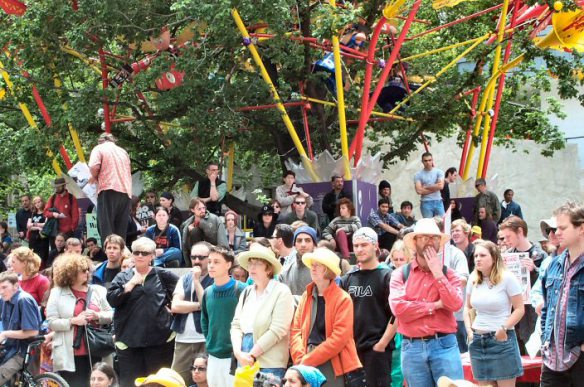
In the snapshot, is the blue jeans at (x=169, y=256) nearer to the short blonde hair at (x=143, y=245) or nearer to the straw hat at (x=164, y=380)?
the short blonde hair at (x=143, y=245)

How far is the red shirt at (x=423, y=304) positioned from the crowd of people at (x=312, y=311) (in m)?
0.01

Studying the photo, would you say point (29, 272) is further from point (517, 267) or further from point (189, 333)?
point (517, 267)

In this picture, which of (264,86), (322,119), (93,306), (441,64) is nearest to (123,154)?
(93,306)

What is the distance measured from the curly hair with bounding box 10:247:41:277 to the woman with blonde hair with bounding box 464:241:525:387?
5639 mm

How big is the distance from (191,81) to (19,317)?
8.24m

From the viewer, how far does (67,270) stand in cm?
1102

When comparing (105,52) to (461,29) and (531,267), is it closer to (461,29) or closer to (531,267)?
(461,29)

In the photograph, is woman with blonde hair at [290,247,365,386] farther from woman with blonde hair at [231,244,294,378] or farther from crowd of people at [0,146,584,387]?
woman with blonde hair at [231,244,294,378]

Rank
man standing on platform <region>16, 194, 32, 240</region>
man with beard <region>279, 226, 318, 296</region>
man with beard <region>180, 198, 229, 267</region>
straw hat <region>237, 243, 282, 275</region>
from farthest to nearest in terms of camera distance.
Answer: man standing on platform <region>16, 194, 32, 240</region> < man with beard <region>180, 198, 229, 267</region> < man with beard <region>279, 226, 318, 296</region> < straw hat <region>237, 243, 282, 275</region>

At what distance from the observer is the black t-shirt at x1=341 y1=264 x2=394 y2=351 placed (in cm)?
943

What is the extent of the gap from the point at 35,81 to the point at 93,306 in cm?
Result: 990

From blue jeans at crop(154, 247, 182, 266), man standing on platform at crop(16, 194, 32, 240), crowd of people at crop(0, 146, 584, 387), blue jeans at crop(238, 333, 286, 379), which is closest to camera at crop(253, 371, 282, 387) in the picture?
crowd of people at crop(0, 146, 584, 387)

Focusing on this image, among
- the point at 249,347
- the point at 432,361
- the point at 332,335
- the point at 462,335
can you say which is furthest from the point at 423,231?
the point at 462,335

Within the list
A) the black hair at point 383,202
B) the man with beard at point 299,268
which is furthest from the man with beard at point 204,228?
the black hair at point 383,202
